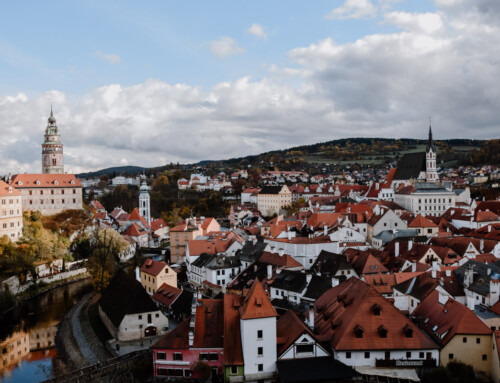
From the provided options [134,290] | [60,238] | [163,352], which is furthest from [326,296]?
[60,238]

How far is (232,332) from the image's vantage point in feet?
69.3

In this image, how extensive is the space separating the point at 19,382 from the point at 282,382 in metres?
14.5

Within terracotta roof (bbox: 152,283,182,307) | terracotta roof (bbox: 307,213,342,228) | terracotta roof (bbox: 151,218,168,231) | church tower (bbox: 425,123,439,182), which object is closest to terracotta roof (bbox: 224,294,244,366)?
terracotta roof (bbox: 152,283,182,307)

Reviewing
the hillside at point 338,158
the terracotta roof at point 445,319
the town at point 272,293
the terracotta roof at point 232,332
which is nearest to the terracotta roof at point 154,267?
the town at point 272,293

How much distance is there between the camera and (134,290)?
28859 mm

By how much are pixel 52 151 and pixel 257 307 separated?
69.3 m

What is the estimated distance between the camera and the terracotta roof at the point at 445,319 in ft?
66.3

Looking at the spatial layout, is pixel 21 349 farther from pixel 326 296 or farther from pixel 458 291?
pixel 458 291

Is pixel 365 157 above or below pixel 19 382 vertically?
above

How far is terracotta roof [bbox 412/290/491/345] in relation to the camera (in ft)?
66.3

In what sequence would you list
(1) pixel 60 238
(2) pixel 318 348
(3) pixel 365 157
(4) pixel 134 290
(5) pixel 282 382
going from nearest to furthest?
1. (5) pixel 282 382
2. (2) pixel 318 348
3. (4) pixel 134 290
4. (1) pixel 60 238
5. (3) pixel 365 157

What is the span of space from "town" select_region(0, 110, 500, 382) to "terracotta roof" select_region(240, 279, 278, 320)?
0.20 ft

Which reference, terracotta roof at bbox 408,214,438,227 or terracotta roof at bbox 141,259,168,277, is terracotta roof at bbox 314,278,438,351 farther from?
terracotta roof at bbox 408,214,438,227

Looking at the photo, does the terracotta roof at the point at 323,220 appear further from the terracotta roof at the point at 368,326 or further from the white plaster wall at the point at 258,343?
the white plaster wall at the point at 258,343
